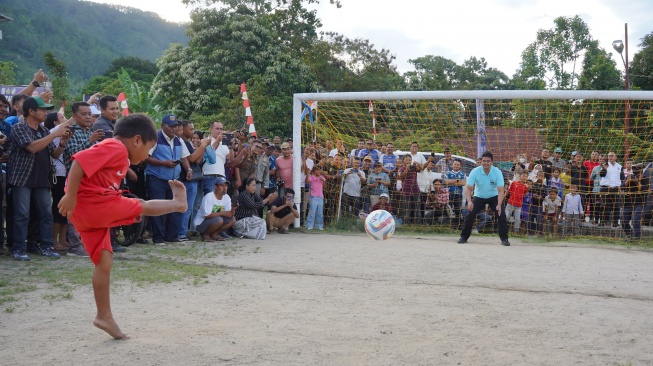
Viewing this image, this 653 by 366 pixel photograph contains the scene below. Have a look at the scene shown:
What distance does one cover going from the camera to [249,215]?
40.0 ft

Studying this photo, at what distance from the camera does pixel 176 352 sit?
177 inches

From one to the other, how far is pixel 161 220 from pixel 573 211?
28.1ft

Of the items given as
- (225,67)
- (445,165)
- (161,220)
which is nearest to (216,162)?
(161,220)

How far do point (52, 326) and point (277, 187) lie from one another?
360 inches

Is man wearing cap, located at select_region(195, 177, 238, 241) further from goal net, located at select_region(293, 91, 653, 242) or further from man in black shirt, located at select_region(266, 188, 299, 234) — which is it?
goal net, located at select_region(293, 91, 653, 242)

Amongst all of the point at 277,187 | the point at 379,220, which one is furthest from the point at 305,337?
the point at 277,187

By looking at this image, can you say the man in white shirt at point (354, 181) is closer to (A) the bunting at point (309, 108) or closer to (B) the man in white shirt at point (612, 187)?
(A) the bunting at point (309, 108)

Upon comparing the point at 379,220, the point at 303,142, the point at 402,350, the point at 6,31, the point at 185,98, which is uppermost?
the point at 6,31

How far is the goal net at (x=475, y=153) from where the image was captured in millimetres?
13773

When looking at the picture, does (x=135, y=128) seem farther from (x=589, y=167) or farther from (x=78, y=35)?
(x=78, y=35)

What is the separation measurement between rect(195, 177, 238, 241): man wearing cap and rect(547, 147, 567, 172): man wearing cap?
286 inches

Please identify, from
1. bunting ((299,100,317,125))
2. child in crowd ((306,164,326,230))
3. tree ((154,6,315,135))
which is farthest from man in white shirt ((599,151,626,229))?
tree ((154,6,315,135))

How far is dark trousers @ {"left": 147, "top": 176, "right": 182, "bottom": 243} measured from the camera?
34.3 feet

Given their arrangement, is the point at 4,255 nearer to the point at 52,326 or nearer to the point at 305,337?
the point at 52,326
